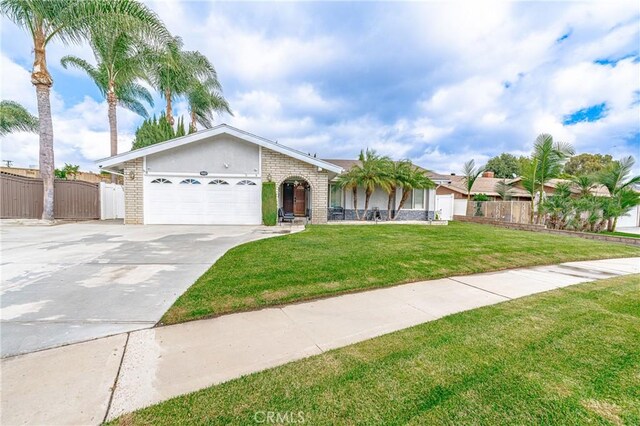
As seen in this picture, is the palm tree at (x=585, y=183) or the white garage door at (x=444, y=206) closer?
the palm tree at (x=585, y=183)

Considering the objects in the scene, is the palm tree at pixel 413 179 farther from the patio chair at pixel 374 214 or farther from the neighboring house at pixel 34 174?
the neighboring house at pixel 34 174

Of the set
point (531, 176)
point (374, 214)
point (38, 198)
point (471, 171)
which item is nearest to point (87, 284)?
point (38, 198)

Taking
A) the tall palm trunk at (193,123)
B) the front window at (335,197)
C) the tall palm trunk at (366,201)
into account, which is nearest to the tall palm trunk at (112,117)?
the tall palm trunk at (193,123)

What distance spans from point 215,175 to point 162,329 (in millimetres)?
11042

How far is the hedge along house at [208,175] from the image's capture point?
12.9 metres

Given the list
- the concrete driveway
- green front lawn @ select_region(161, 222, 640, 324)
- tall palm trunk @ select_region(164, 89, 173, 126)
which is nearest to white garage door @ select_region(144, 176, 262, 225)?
the concrete driveway

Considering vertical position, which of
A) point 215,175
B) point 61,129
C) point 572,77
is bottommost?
point 215,175

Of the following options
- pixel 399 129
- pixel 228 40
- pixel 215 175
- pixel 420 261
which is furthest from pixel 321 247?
pixel 399 129

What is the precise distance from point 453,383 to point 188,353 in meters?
2.50

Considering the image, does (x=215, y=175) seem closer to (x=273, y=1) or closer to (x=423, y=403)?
(x=273, y=1)

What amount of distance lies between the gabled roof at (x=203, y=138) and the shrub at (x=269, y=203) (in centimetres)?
191

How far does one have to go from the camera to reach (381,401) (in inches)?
81.4

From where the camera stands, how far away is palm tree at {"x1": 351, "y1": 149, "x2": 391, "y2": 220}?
48.5ft

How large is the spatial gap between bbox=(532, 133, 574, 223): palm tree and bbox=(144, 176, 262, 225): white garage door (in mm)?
15108
